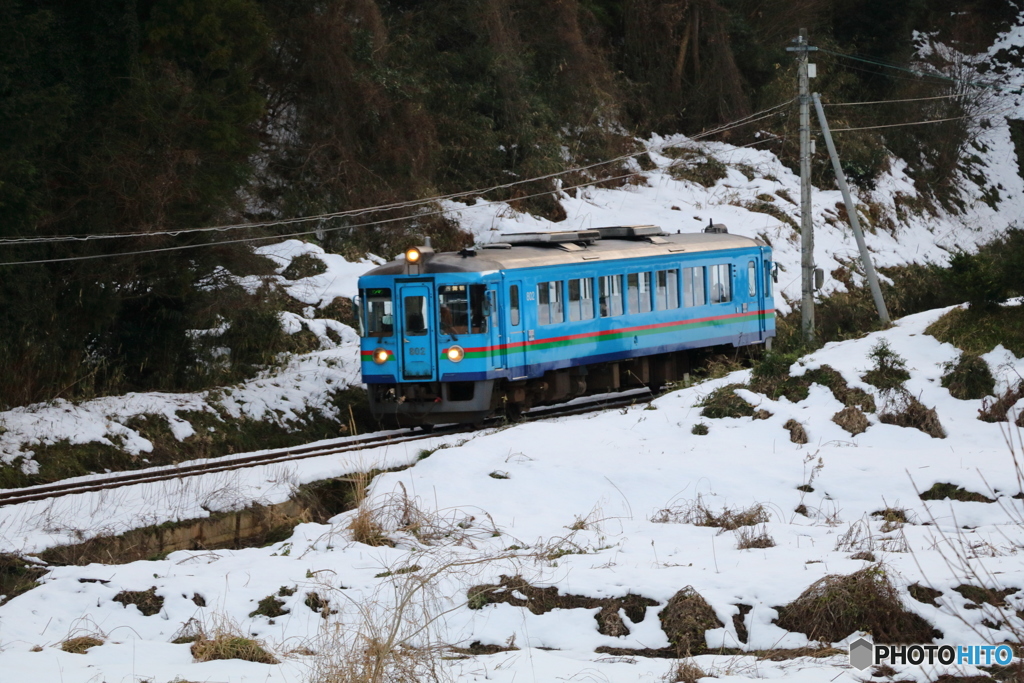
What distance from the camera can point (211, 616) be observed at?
9.46 meters

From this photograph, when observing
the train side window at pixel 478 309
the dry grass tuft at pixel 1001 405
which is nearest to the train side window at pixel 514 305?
the train side window at pixel 478 309

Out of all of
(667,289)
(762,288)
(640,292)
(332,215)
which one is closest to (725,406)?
(640,292)

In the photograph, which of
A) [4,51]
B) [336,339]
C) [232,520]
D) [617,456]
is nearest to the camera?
[232,520]

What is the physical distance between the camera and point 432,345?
1758cm

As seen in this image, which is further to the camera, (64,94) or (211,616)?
(64,94)

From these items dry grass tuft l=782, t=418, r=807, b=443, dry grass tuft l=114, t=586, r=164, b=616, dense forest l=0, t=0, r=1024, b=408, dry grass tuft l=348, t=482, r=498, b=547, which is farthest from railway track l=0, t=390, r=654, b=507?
dry grass tuft l=782, t=418, r=807, b=443

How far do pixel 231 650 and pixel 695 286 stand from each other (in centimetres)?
1472

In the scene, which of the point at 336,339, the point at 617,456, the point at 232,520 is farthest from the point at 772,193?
the point at 232,520

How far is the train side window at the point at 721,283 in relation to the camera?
22.5 meters

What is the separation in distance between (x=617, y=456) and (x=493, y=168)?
1935 centimetres

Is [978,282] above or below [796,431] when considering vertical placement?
above

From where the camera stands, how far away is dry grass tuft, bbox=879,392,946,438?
15180 millimetres

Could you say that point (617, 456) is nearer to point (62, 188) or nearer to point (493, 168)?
point (62, 188)

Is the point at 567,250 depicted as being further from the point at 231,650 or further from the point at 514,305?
the point at 231,650
